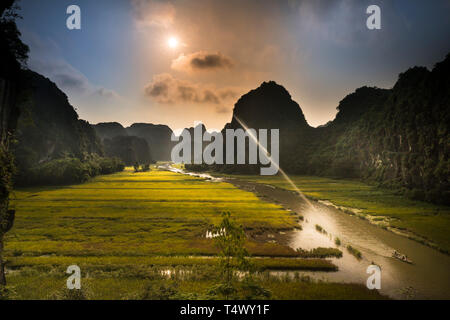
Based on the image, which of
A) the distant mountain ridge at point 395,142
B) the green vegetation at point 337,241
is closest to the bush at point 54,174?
the green vegetation at point 337,241

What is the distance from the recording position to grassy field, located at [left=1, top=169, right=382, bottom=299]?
1241 centimetres

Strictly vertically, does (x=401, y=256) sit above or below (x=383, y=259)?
above

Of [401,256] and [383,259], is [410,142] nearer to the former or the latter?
[401,256]

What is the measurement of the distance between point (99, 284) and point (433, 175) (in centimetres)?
6449

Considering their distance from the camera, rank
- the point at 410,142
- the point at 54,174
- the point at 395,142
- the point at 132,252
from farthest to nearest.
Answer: the point at 54,174, the point at 395,142, the point at 410,142, the point at 132,252

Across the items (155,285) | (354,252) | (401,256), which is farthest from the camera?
(354,252)

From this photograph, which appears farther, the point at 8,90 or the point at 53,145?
the point at 53,145

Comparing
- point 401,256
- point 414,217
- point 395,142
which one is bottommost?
point 401,256

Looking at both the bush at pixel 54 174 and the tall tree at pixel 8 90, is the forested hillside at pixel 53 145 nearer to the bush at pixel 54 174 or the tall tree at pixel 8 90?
the bush at pixel 54 174

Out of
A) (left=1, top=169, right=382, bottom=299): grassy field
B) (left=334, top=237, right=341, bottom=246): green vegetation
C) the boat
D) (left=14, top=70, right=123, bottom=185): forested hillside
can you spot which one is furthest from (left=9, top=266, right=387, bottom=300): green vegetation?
(left=14, top=70, right=123, bottom=185): forested hillside

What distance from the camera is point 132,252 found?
57.6ft

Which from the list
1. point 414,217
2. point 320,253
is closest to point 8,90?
point 320,253

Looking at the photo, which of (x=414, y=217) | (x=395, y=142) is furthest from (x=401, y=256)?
(x=395, y=142)
